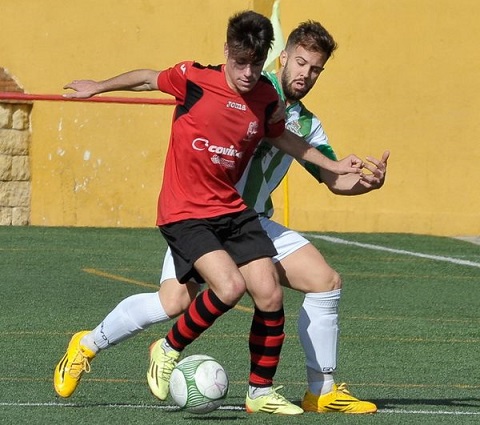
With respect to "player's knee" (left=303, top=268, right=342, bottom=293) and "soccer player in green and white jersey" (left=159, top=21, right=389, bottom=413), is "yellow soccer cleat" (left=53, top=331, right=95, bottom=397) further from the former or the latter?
"player's knee" (left=303, top=268, right=342, bottom=293)

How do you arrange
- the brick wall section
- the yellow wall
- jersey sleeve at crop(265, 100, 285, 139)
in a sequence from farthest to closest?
the yellow wall → the brick wall section → jersey sleeve at crop(265, 100, 285, 139)

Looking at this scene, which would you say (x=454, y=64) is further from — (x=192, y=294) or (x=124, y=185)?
(x=192, y=294)

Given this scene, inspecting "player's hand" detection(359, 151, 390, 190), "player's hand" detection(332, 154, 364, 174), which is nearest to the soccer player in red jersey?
"player's hand" detection(332, 154, 364, 174)

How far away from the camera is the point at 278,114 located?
6.87 m

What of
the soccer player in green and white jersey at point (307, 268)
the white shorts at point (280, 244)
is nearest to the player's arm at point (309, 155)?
the soccer player in green and white jersey at point (307, 268)

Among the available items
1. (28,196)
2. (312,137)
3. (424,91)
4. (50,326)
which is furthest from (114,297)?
(424,91)

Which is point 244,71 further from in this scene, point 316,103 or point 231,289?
point 316,103

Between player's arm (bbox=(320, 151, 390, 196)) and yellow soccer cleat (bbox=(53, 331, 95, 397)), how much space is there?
5.12 ft

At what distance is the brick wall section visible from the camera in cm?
1814

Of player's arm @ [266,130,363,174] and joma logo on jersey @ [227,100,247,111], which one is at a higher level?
joma logo on jersey @ [227,100,247,111]

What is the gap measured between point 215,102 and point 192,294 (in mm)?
974

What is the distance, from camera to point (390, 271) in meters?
14.3

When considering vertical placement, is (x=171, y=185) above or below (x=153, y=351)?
above

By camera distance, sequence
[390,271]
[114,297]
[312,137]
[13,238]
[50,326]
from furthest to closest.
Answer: [13,238], [390,271], [114,297], [50,326], [312,137]
